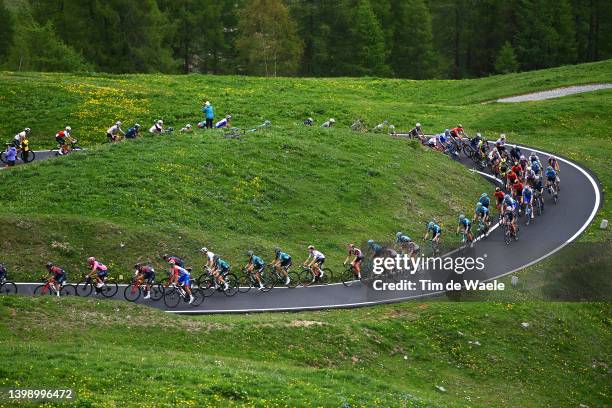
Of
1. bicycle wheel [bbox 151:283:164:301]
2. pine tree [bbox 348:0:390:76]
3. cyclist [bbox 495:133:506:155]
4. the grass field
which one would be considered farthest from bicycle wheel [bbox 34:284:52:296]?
pine tree [bbox 348:0:390:76]

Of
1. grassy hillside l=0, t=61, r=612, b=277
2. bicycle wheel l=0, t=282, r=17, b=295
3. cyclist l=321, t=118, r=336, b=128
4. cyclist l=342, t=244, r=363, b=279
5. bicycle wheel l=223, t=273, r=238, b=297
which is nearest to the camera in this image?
bicycle wheel l=0, t=282, r=17, b=295

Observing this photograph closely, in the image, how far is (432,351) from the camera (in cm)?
3503

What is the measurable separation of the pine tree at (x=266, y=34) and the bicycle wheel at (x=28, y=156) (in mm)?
45562

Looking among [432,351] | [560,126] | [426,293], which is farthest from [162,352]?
[560,126]

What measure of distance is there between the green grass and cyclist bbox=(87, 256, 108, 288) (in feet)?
8.52

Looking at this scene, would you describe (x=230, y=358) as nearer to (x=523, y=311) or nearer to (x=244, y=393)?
(x=244, y=393)

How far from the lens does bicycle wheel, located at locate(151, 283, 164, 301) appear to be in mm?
37072

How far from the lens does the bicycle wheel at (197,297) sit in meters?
37.2

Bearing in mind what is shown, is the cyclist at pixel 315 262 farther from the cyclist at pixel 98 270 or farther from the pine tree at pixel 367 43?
the pine tree at pixel 367 43

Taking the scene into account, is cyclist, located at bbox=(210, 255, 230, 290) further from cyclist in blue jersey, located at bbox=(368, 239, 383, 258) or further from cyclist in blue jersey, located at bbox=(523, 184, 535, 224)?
cyclist in blue jersey, located at bbox=(523, 184, 535, 224)

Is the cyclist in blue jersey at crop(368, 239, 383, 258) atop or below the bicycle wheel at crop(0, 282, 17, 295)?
atop

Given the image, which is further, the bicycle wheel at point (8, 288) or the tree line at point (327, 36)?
the tree line at point (327, 36)

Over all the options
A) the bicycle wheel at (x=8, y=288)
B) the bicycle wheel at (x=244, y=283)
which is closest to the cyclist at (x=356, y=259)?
the bicycle wheel at (x=244, y=283)

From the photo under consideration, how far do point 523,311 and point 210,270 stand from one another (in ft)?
44.0
